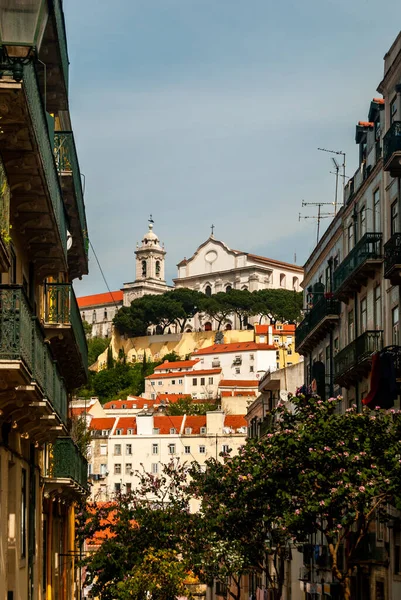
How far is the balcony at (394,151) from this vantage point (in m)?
29.8

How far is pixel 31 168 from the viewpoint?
1435cm

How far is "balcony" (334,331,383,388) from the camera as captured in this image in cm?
3450

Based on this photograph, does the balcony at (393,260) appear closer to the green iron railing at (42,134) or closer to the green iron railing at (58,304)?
the green iron railing at (58,304)

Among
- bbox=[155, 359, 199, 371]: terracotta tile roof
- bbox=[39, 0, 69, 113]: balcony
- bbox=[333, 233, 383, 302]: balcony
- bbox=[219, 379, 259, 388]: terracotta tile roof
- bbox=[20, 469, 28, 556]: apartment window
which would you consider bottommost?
bbox=[20, 469, 28, 556]: apartment window

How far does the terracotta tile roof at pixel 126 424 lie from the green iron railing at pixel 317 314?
298 ft

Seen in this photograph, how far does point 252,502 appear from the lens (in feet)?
105

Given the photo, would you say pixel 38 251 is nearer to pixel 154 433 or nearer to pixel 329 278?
pixel 329 278

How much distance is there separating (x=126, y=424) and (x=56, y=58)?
412 feet

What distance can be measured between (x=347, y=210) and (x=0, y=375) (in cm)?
2870

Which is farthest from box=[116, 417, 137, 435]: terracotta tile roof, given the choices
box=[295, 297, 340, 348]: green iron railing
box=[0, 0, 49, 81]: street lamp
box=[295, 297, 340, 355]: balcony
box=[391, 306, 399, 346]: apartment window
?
box=[0, 0, 49, 81]: street lamp

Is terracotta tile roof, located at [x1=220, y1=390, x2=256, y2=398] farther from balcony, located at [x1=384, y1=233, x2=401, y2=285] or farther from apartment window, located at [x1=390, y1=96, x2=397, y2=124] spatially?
balcony, located at [x1=384, y1=233, x2=401, y2=285]

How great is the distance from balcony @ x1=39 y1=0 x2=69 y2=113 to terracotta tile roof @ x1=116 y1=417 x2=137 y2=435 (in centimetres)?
11961

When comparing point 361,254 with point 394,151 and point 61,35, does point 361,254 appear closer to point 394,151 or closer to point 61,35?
point 394,151

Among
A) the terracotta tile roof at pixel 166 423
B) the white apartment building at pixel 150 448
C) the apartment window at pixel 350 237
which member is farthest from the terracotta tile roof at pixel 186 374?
the apartment window at pixel 350 237
